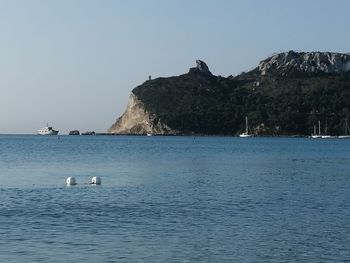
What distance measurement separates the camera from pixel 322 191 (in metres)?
43.1

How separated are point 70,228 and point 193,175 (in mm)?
33282

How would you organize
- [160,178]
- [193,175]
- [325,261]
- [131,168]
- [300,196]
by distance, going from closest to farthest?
1. [325,261]
2. [300,196]
3. [160,178]
4. [193,175]
5. [131,168]

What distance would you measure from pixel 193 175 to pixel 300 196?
65.4 ft

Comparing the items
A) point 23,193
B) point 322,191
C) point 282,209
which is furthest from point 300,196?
point 23,193

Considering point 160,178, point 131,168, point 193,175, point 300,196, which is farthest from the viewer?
point 131,168

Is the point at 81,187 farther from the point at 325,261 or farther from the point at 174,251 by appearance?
the point at 325,261

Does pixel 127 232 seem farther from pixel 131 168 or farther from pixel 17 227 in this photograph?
pixel 131 168

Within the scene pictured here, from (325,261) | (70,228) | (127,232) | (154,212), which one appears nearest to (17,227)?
(70,228)

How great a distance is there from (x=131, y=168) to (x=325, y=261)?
48.8m

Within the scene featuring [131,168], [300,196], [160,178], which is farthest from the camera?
[131,168]

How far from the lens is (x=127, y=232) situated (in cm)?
2545

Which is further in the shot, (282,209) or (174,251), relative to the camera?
(282,209)

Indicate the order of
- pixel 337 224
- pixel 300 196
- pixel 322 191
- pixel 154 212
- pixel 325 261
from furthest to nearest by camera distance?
pixel 322 191
pixel 300 196
pixel 154 212
pixel 337 224
pixel 325 261

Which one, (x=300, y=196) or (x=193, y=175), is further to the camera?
(x=193, y=175)
